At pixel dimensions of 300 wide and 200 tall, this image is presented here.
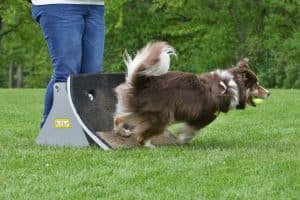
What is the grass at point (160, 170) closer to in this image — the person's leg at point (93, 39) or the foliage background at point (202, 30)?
the person's leg at point (93, 39)

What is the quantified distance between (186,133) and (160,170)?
1.52m

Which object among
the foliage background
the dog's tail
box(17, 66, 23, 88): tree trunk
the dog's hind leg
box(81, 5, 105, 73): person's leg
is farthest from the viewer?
box(17, 66, 23, 88): tree trunk

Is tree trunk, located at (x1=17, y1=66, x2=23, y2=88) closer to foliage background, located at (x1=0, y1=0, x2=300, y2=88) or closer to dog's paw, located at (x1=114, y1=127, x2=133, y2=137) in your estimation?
foliage background, located at (x1=0, y1=0, x2=300, y2=88)

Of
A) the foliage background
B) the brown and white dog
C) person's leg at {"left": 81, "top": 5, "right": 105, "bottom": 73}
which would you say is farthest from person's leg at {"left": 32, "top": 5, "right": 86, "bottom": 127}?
the foliage background

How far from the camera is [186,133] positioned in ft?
20.5

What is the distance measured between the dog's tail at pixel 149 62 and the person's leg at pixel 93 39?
73 cm

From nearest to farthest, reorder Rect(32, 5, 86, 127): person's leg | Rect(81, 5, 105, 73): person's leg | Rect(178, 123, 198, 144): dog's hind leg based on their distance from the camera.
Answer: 1. Rect(32, 5, 86, 127): person's leg
2. Rect(178, 123, 198, 144): dog's hind leg
3. Rect(81, 5, 105, 73): person's leg

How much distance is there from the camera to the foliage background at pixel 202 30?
32.1 metres

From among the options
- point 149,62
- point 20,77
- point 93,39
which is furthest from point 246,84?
point 20,77

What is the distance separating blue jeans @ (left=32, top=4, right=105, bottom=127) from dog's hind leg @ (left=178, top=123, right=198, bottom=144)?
1078 mm

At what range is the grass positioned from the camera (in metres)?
4.15

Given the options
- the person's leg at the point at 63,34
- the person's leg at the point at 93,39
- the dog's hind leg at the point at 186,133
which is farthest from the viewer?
the person's leg at the point at 93,39

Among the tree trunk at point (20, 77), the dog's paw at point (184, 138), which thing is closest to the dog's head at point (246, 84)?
the dog's paw at point (184, 138)

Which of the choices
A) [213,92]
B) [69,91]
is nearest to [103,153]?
[69,91]
